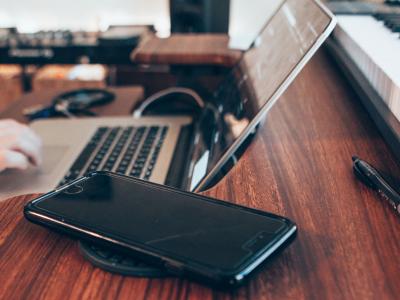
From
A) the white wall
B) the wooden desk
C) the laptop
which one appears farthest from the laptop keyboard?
the white wall

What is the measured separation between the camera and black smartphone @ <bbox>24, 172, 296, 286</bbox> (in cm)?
38

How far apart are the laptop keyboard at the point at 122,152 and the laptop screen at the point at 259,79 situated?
8 centimetres

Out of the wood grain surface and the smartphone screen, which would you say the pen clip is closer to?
the smartphone screen

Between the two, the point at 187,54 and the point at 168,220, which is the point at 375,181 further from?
the point at 187,54

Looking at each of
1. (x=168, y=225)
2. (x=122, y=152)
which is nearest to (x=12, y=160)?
(x=122, y=152)

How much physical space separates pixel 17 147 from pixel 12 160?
2cm

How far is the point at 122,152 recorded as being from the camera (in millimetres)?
847

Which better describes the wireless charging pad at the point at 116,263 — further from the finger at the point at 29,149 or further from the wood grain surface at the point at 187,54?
the wood grain surface at the point at 187,54

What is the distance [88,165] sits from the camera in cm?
81

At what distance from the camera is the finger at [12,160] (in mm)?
752

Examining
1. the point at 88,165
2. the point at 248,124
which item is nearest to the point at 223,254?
the point at 248,124

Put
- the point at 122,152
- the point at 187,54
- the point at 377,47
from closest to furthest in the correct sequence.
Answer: the point at 377,47 → the point at 122,152 → the point at 187,54

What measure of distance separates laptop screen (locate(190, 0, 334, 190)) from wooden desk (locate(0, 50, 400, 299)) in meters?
0.04

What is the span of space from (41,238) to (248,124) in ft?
0.84
